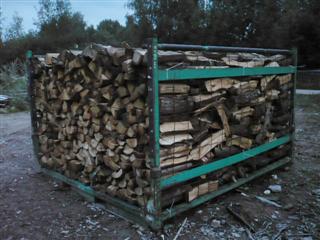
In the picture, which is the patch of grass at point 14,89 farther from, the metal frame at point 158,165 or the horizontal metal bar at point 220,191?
the horizontal metal bar at point 220,191

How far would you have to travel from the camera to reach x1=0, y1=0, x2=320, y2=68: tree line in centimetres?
1552

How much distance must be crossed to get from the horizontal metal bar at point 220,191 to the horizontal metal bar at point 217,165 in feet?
0.75

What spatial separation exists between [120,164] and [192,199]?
703mm

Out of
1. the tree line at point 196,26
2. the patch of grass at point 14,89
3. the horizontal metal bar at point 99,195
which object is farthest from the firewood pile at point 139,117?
the tree line at point 196,26

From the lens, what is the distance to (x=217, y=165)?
10.7 feet

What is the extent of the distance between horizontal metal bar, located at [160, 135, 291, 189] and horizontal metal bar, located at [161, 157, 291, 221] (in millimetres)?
228

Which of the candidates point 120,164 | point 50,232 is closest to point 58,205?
point 50,232

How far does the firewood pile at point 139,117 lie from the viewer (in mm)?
2822

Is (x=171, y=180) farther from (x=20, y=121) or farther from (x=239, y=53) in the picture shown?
(x=20, y=121)

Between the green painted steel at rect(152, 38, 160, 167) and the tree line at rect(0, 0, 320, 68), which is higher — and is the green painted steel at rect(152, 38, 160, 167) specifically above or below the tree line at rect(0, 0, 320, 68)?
below

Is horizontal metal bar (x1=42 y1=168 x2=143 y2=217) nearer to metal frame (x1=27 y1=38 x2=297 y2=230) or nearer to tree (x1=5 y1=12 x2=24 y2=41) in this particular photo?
metal frame (x1=27 y1=38 x2=297 y2=230)

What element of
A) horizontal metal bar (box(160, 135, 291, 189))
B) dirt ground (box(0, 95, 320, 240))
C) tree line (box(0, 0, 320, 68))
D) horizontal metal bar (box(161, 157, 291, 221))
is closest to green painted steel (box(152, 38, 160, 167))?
horizontal metal bar (box(160, 135, 291, 189))

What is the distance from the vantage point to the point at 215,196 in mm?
3297

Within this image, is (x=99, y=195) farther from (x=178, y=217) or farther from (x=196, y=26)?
(x=196, y=26)
